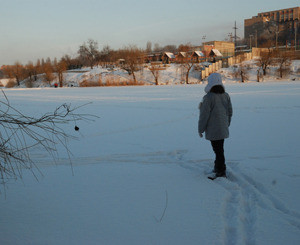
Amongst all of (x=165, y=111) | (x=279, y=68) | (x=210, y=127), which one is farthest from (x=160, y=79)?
(x=210, y=127)

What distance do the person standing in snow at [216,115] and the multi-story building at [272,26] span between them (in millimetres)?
88029

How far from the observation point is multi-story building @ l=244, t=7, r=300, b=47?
8312 centimetres

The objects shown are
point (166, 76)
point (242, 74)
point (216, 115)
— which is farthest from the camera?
point (166, 76)

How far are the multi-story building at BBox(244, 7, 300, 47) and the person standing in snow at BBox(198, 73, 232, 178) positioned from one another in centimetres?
8803

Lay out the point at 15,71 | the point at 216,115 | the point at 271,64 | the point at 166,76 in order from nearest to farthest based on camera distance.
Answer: the point at 216,115 < the point at 271,64 < the point at 166,76 < the point at 15,71

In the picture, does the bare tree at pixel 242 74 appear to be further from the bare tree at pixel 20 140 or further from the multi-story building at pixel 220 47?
the bare tree at pixel 20 140

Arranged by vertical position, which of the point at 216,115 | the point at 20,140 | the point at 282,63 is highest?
the point at 282,63

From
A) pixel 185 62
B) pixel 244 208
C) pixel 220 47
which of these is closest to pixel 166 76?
pixel 185 62

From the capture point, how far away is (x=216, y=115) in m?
4.12

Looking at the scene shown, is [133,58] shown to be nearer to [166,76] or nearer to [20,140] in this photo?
[166,76]

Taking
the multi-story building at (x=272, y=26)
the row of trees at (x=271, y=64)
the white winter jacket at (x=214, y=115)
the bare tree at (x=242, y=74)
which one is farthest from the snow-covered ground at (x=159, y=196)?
the multi-story building at (x=272, y=26)

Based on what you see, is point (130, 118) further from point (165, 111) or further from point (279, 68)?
point (279, 68)

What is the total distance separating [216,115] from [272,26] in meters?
104

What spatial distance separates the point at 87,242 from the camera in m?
2.58
